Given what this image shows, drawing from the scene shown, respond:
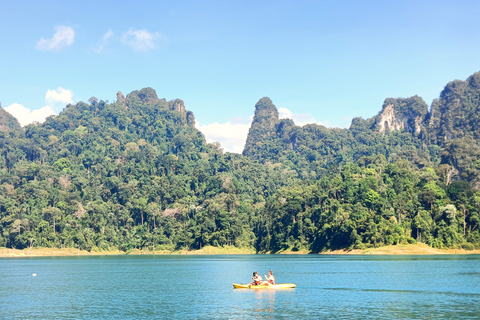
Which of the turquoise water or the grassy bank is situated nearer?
the turquoise water

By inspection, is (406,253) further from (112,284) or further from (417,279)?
(112,284)

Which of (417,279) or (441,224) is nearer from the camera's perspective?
(417,279)

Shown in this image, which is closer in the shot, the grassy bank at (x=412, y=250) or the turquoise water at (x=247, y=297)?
the turquoise water at (x=247, y=297)

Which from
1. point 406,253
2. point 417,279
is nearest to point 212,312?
point 417,279

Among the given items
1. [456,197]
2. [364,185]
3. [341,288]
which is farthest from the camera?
[364,185]

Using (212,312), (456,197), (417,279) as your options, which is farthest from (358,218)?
(212,312)

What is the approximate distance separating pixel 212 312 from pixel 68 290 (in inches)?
1177

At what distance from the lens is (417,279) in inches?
3182

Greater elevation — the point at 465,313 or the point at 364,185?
the point at 364,185

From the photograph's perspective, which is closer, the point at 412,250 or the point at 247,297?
the point at 247,297

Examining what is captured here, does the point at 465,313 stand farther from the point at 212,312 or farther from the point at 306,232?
the point at 306,232

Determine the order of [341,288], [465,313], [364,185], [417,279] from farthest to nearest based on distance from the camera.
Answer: [364,185] → [417,279] → [341,288] → [465,313]

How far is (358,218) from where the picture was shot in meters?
171

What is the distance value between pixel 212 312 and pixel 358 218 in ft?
409
